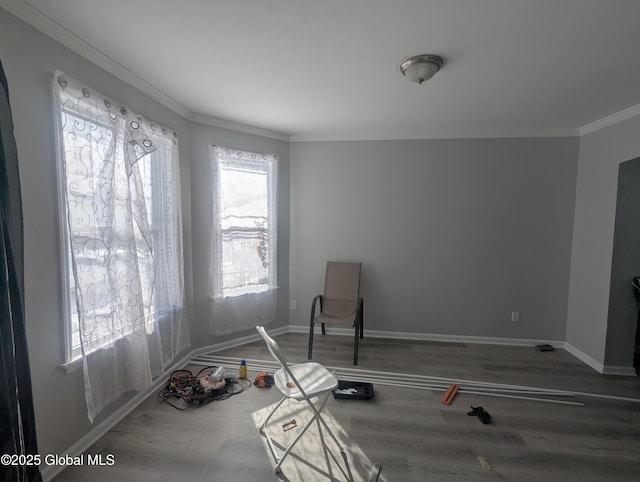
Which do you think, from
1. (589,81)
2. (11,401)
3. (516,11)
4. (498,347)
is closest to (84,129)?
(11,401)

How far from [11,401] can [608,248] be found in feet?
14.3

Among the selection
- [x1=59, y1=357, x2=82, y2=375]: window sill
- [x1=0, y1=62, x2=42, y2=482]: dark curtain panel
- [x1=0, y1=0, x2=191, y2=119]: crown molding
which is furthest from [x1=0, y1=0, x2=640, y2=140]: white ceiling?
[x1=59, y1=357, x2=82, y2=375]: window sill

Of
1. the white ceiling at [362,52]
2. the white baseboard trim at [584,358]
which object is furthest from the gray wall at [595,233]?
the white ceiling at [362,52]

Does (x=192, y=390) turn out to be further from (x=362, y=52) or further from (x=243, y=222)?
(x=362, y=52)

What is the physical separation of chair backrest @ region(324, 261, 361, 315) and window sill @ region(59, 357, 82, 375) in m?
2.18

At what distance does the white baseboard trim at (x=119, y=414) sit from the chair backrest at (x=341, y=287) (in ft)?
3.93

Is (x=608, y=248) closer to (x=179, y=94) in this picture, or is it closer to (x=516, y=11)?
(x=516, y=11)

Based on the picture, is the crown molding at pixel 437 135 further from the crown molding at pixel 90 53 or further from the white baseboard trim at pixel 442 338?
the white baseboard trim at pixel 442 338

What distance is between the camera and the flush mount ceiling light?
176cm

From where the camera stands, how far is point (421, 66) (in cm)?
178

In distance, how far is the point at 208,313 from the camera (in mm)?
3018

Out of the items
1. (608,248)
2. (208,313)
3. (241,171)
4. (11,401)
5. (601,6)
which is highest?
(601,6)

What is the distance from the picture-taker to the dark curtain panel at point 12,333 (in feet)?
3.86

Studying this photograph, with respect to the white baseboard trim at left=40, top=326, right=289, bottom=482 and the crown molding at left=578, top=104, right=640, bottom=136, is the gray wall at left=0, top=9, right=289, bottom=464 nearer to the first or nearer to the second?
the white baseboard trim at left=40, top=326, right=289, bottom=482
